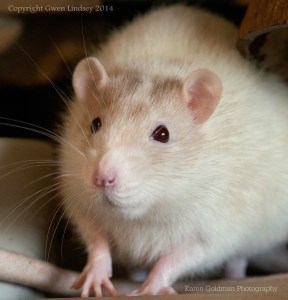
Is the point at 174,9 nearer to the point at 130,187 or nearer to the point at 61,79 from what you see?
the point at 61,79

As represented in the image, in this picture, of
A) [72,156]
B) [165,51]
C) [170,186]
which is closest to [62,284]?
[72,156]

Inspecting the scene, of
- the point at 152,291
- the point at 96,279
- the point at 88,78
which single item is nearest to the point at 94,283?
the point at 96,279

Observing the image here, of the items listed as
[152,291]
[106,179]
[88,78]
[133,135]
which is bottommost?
[152,291]

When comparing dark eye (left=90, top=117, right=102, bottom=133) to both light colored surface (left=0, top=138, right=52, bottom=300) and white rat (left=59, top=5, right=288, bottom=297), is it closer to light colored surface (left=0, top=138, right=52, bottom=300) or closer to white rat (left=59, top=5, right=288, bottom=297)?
white rat (left=59, top=5, right=288, bottom=297)

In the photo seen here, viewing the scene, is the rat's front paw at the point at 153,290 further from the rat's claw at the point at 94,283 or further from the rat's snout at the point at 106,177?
the rat's snout at the point at 106,177

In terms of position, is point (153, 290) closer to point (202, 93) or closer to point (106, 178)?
point (106, 178)

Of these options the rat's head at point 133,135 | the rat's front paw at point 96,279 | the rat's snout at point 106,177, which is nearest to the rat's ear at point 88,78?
the rat's head at point 133,135

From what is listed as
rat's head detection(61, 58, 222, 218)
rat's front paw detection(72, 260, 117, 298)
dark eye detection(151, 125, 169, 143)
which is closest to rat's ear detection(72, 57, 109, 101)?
rat's head detection(61, 58, 222, 218)
